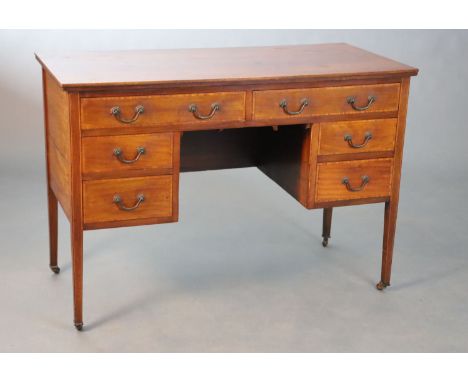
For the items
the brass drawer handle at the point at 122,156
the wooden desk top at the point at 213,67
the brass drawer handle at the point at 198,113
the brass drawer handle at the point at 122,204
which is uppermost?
the wooden desk top at the point at 213,67

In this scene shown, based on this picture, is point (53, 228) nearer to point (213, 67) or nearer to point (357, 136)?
point (213, 67)

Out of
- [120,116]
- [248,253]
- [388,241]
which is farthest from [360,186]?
[120,116]

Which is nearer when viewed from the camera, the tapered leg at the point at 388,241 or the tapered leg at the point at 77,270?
the tapered leg at the point at 77,270

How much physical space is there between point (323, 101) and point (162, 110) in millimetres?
625

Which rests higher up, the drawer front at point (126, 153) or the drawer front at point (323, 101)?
the drawer front at point (323, 101)

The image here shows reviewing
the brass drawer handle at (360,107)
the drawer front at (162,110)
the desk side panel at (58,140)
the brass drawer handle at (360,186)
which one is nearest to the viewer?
the drawer front at (162,110)

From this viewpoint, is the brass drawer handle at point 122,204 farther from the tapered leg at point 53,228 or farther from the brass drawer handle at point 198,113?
the tapered leg at point 53,228

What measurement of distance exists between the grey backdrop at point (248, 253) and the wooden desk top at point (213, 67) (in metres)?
0.91

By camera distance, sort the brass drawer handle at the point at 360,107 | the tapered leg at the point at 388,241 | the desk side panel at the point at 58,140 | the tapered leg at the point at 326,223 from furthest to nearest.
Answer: the tapered leg at the point at 326,223 < the tapered leg at the point at 388,241 < the brass drawer handle at the point at 360,107 < the desk side panel at the point at 58,140

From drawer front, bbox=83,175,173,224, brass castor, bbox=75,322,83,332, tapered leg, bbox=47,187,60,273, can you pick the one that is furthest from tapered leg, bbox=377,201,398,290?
tapered leg, bbox=47,187,60,273

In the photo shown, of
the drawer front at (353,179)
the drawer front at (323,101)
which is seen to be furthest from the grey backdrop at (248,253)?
the drawer front at (323,101)

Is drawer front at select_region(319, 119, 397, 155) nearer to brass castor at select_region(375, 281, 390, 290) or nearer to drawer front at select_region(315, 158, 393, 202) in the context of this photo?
drawer front at select_region(315, 158, 393, 202)

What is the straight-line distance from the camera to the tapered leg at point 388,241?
3.87 meters
